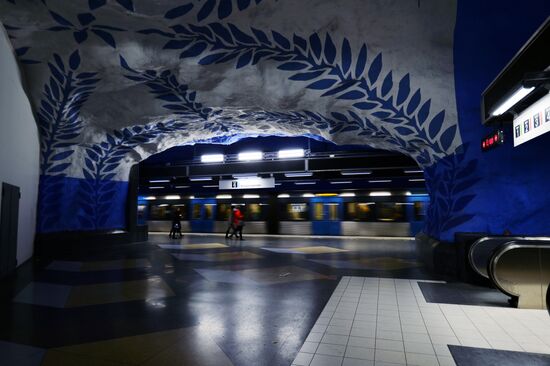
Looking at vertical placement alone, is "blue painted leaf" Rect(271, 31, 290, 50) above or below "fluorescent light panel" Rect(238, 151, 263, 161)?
above

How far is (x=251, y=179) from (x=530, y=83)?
12.0 m

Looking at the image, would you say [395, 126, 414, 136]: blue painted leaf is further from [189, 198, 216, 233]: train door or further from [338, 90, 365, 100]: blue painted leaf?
[189, 198, 216, 233]: train door

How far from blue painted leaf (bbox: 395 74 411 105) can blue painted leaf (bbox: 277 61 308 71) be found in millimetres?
2068

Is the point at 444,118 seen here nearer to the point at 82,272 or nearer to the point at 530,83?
the point at 530,83

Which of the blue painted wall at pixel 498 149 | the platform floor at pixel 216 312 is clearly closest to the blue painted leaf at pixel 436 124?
A: the blue painted wall at pixel 498 149

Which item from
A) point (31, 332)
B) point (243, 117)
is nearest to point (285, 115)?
point (243, 117)

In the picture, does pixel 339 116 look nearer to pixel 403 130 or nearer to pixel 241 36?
pixel 403 130

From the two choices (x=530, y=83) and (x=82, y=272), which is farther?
(x=82, y=272)

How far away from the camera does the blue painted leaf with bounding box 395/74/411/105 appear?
280 inches

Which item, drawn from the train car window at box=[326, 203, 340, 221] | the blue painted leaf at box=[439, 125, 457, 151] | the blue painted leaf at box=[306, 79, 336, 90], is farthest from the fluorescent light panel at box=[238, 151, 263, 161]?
the blue painted leaf at box=[439, 125, 457, 151]

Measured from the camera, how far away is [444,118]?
7.11 metres

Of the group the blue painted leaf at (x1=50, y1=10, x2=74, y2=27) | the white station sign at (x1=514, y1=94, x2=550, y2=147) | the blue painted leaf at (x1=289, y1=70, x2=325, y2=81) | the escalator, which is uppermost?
the blue painted leaf at (x1=50, y1=10, x2=74, y2=27)

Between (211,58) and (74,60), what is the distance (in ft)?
9.58

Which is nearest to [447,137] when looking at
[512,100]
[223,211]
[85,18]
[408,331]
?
[512,100]
